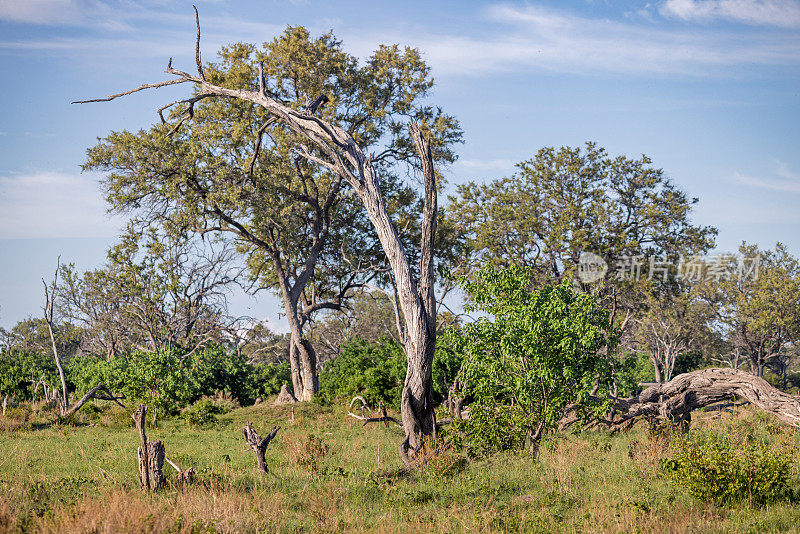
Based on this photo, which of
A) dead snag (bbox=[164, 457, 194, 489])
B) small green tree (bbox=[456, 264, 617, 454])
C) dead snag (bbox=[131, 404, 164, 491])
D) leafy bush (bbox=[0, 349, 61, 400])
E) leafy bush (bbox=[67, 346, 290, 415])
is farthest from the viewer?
leafy bush (bbox=[0, 349, 61, 400])

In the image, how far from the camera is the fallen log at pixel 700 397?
12.8 metres

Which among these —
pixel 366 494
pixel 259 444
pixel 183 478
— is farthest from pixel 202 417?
pixel 366 494

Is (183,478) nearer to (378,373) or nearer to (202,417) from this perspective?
(202,417)

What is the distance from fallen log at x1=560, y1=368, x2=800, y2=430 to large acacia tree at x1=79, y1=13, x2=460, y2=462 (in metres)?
4.24

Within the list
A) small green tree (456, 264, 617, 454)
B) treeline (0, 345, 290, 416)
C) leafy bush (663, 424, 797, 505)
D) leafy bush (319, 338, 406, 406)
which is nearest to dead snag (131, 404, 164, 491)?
small green tree (456, 264, 617, 454)

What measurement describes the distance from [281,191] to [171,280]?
13302mm

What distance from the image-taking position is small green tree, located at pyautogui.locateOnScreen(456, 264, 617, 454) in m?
12.0

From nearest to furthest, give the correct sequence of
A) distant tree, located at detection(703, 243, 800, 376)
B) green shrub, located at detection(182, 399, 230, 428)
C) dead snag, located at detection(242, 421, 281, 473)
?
dead snag, located at detection(242, 421, 281, 473) < green shrub, located at detection(182, 399, 230, 428) < distant tree, located at detection(703, 243, 800, 376)

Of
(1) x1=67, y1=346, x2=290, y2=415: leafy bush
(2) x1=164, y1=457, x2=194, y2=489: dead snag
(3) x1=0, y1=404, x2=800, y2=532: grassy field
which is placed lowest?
(3) x1=0, y1=404, x2=800, y2=532: grassy field

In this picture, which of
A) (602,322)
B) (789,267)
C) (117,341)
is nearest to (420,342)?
(602,322)

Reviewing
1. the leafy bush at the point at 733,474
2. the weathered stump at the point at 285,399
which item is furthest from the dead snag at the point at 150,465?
the weathered stump at the point at 285,399

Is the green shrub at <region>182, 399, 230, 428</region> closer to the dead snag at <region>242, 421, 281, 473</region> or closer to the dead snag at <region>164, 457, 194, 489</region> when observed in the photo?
the dead snag at <region>242, 421, 281, 473</region>

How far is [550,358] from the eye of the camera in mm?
12203

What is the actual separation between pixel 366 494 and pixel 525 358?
4532 millimetres
